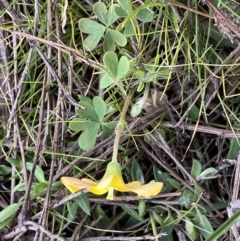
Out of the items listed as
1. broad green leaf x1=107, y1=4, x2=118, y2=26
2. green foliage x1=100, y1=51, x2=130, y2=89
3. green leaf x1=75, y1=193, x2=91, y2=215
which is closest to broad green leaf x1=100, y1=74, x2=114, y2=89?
green foliage x1=100, y1=51, x2=130, y2=89

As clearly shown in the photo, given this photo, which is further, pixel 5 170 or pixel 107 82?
pixel 5 170

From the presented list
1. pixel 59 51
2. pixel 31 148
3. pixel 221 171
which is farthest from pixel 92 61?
pixel 221 171

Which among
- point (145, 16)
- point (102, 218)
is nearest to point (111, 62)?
point (145, 16)

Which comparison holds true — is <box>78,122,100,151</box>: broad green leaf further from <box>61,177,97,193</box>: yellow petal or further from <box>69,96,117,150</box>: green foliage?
<box>61,177,97,193</box>: yellow petal

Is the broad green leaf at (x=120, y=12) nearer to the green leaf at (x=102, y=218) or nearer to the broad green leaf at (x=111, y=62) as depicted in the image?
the broad green leaf at (x=111, y=62)

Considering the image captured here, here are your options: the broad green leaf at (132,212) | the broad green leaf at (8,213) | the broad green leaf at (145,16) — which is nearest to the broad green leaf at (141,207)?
the broad green leaf at (132,212)

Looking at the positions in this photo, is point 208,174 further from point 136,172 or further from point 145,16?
point 145,16

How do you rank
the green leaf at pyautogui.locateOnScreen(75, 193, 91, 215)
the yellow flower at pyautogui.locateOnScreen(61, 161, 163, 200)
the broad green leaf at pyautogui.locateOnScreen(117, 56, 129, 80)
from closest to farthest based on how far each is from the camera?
the yellow flower at pyautogui.locateOnScreen(61, 161, 163, 200), the broad green leaf at pyautogui.locateOnScreen(117, 56, 129, 80), the green leaf at pyautogui.locateOnScreen(75, 193, 91, 215)
